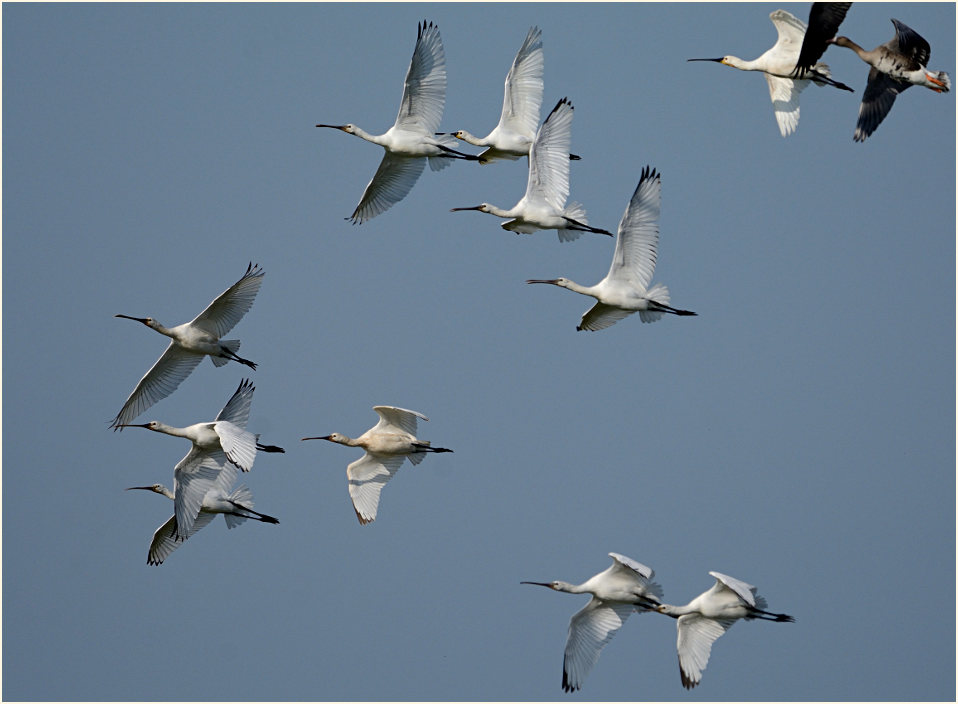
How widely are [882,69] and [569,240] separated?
18.0ft

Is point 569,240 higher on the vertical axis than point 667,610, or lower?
higher

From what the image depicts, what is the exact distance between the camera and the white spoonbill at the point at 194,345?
27516 mm

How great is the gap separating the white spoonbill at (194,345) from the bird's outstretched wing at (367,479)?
2377mm

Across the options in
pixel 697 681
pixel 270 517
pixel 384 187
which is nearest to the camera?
pixel 697 681

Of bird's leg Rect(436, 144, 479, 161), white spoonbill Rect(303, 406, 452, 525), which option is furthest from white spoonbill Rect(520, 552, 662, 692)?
bird's leg Rect(436, 144, 479, 161)

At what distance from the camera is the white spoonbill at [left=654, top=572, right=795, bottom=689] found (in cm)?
2609

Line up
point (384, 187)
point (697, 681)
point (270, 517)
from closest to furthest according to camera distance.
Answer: point (697, 681) → point (270, 517) → point (384, 187)

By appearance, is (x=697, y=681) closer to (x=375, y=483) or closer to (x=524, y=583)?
(x=524, y=583)

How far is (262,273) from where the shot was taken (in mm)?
27422

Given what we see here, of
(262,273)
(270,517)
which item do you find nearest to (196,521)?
(270,517)

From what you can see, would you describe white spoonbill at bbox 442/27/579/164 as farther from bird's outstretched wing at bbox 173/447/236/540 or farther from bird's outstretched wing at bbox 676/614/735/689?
bird's outstretched wing at bbox 676/614/735/689

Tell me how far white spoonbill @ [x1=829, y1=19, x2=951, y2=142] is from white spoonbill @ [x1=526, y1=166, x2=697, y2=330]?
3.58m

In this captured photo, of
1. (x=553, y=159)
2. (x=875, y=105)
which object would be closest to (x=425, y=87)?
(x=553, y=159)

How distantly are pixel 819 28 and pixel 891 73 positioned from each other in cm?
215
